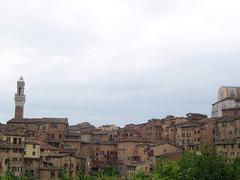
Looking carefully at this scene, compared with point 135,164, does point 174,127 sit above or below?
above

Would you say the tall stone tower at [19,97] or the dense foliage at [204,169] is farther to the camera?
the tall stone tower at [19,97]

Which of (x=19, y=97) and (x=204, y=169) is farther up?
(x=19, y=97)

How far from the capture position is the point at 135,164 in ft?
271

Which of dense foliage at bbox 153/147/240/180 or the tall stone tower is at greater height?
the tall stone tower

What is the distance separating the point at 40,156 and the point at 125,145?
58.2ft

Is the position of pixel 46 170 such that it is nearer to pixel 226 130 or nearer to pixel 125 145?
pixel 125 145

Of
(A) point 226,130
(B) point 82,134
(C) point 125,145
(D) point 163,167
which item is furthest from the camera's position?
(B) point 82,134

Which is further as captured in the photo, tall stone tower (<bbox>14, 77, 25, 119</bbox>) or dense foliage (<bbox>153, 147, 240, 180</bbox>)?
tall stone tower (<bbox>14, 77, 25, 119</bbox>)

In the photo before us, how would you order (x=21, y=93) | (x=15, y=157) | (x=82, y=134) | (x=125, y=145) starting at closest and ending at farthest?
(x=15, y=157), (x=125, y=145), (x=82, y=134), (x=21, y=93)

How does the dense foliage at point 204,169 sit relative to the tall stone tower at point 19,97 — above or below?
below

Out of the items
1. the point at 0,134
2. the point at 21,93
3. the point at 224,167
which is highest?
the point at 21,93

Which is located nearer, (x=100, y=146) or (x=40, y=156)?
(x=40, y=156)

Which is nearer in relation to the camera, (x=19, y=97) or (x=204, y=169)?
(x=204, y=169)

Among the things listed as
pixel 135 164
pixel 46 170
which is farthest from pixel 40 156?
pixel 135 164
